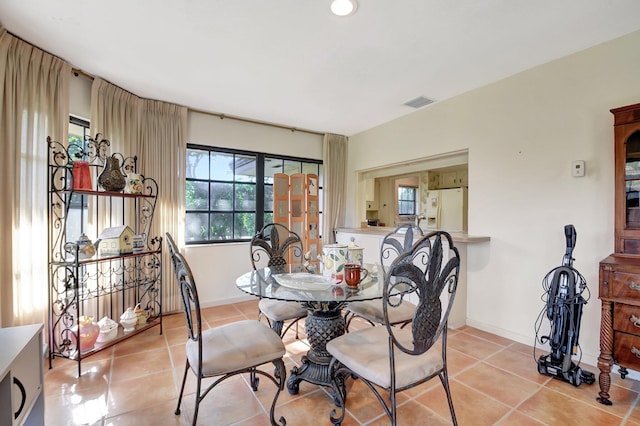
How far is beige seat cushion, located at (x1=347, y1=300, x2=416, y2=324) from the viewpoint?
2092mm

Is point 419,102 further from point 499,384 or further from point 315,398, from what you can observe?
point 315,398

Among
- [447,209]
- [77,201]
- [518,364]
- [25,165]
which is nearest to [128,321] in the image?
[77,201]

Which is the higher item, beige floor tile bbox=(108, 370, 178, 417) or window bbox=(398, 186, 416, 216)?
window bbox=(398, 186, 416, 216)

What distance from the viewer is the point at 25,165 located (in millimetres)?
2219

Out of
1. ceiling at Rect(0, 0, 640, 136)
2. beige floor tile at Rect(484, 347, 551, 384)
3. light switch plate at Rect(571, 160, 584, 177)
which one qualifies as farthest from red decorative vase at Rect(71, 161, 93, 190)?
light switch plate at Rect(571, 160, 584, 177)

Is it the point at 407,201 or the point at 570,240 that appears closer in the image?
the point at 570,240

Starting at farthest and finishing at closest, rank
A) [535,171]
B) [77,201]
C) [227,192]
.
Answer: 1. [227,192]
2. [77,201]
3. [535,171]

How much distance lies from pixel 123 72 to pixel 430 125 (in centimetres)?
325

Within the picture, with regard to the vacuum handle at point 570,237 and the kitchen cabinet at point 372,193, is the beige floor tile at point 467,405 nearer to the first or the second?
the vacuum handle at point 570,237

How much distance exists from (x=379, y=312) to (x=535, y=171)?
6.32 ft

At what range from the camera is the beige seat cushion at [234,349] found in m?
1.50

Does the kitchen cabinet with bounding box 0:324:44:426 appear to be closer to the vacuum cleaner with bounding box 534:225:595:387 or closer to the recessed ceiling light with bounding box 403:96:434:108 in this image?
the vacuum cleaner with bounding box 534:225:595:387

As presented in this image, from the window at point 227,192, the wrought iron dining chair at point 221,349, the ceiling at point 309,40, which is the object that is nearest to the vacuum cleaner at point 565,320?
the ceiling at point 309,40

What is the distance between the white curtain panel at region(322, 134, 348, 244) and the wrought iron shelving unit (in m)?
2.43
